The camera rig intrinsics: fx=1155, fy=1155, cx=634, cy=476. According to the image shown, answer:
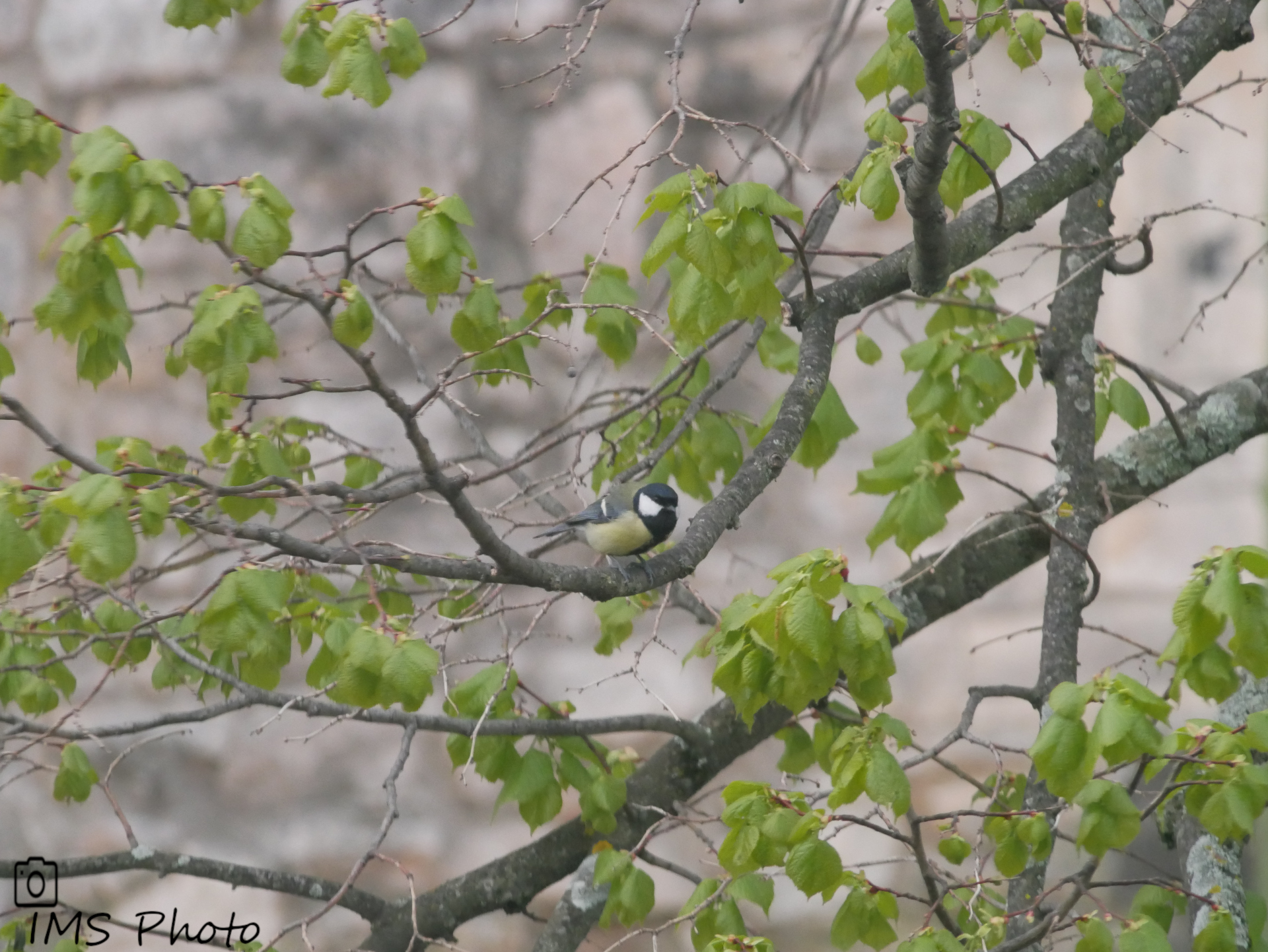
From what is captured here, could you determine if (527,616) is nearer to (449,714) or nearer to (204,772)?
(204,772)

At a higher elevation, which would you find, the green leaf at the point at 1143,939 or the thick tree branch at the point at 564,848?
the thick tree branch at the point at 564,848

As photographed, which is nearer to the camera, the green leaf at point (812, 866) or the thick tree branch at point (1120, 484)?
the green leaf at point (812, 866)

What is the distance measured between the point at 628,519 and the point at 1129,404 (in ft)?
2.46

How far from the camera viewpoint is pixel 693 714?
2.72 meters

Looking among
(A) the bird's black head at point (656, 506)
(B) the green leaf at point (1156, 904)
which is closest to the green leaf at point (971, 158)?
(A) the bird's black head at point (656, 506)

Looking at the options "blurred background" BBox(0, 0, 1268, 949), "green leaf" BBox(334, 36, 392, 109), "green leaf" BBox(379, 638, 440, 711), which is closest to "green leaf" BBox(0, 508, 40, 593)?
"green leaf" BBox(379, 638, 440, 711)

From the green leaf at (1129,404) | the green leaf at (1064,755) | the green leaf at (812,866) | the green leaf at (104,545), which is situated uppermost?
the green leaf at (1129,404)

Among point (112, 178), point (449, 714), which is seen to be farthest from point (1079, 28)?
point (449, 714)

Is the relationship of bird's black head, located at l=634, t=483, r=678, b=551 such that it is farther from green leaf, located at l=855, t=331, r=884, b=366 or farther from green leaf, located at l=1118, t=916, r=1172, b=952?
green leaf, located at l=1118, t=916, r=1172, b=952

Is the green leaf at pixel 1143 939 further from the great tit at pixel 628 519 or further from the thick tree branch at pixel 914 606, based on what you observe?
the great tit at pixel 628 519

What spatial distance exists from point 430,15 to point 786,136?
882mm

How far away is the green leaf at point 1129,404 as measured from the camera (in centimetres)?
A: 168

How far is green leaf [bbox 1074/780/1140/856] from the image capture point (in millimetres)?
1042

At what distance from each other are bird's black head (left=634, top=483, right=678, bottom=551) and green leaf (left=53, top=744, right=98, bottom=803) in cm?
84
